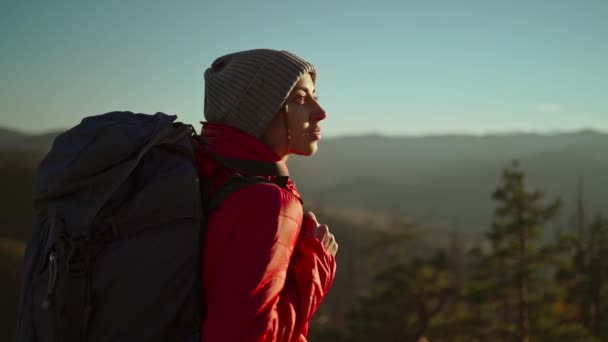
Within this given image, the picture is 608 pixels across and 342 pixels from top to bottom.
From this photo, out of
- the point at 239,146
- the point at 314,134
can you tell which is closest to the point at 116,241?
the point at 239,146

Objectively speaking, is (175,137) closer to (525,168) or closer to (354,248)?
(354,248)

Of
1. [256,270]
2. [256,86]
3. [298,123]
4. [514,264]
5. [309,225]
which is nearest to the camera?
[256,270]

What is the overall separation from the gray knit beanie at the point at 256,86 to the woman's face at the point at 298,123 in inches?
2.8

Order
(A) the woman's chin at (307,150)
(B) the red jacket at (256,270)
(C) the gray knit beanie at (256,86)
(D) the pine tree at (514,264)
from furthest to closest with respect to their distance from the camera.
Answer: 1. (D) the pine tree at (514,264)
2. (A) the woman's chin at (307,150)
3. (C) the gray knit beanie at (256,86)
4. (B) the red jacket at (256,270)

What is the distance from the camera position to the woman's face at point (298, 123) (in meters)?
2.12

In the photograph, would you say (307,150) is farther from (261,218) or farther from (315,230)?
(261,218)

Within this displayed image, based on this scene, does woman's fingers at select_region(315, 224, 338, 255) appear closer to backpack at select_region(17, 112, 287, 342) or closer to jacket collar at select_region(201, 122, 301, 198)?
jacket collar at select_region(201, 122, 301, 198)

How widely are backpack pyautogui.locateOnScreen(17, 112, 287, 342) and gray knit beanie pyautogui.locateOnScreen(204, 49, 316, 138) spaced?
0.40 meters

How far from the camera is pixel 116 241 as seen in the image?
158cm

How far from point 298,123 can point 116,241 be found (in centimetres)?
92

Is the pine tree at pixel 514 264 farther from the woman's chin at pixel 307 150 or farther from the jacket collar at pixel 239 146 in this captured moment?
the jacket collar at pixel 239 146

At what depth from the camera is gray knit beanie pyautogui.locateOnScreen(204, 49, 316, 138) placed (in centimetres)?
202

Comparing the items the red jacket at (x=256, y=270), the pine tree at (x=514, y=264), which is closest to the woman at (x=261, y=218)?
the red jacket at (x=256, y=270)

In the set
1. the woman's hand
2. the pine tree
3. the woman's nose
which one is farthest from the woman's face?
the pine tree
